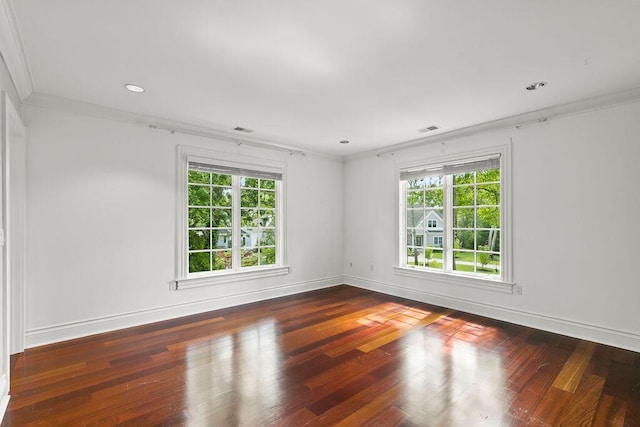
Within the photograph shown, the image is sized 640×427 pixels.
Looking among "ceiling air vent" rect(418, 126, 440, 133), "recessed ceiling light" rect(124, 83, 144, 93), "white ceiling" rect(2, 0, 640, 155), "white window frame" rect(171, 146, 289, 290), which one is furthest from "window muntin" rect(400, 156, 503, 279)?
"recessed ceiling light" rect(124, 83, 144, 93)

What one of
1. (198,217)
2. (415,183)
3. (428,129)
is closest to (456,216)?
(415,183)

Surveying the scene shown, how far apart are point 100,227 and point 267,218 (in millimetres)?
2315

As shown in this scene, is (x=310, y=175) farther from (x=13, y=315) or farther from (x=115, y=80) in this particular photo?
(x=13, y=315)

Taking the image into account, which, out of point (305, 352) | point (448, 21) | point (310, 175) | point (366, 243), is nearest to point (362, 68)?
point (448, 21)

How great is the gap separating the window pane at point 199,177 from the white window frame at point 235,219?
0.50 feet

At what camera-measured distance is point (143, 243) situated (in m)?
3.95

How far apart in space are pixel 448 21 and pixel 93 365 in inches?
154

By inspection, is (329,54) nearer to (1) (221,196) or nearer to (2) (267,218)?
(1) (221,196)

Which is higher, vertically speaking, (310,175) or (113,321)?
A: (310,175)

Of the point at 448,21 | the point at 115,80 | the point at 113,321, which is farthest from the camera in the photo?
the point at 113,321

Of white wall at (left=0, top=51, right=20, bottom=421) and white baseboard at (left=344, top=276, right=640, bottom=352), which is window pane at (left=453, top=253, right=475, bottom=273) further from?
white wall at (left=0, top=51, right=20, bottom=421)

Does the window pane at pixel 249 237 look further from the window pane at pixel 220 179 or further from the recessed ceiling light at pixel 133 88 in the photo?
the recessed ceiling light at pixel 133 88

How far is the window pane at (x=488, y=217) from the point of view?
4246 mm

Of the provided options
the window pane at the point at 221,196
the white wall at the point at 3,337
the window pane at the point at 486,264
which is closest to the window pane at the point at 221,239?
the window pane at the point at 221,196
